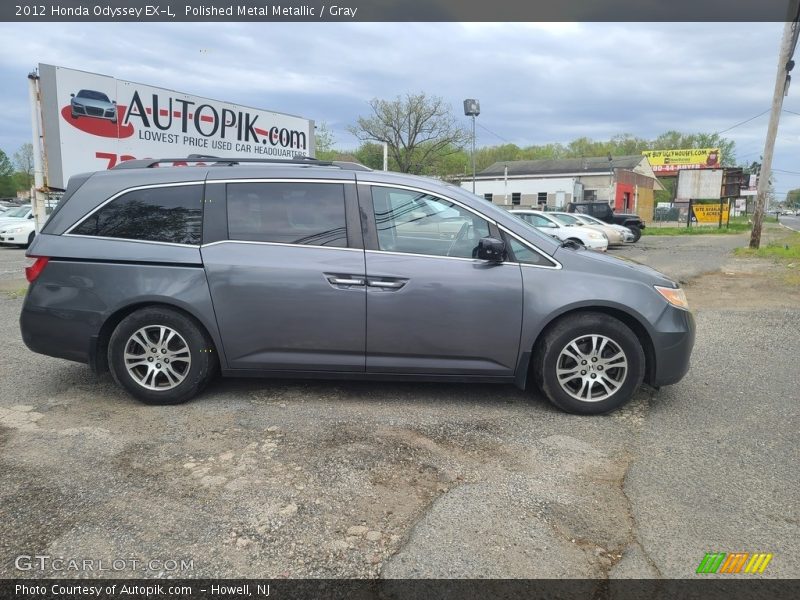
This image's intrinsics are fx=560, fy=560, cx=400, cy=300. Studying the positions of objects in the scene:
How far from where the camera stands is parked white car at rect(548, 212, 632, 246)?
1983cm

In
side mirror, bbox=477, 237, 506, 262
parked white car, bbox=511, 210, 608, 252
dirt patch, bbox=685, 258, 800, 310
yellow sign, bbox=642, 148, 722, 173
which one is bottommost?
dirt patch, bbox=685, 258, 800, 310

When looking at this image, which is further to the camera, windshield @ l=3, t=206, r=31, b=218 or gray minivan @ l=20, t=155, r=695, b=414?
windshield @ l=3, t=206, r=31, b=218

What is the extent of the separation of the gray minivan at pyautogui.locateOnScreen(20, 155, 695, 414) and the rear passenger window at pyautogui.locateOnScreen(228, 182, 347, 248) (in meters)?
0.01

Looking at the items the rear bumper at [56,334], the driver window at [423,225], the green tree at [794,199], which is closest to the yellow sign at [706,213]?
the driver window at [423,225]

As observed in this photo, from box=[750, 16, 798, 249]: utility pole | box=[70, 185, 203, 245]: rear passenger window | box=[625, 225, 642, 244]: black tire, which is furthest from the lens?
box=[625, 225, 642, 244]: black tire

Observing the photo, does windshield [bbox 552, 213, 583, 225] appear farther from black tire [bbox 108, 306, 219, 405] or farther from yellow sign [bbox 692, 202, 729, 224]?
yellow sign [bbox 692, 202, 729, 224]

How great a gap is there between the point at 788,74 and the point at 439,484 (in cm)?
1973

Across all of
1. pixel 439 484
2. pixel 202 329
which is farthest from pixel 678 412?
pixel 202 329

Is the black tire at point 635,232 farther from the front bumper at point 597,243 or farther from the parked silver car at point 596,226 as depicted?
the front bumper at point 597,243

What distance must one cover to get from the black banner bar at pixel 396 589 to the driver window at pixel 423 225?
234 centimetres

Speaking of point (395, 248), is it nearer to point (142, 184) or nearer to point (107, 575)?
point (142, 184)

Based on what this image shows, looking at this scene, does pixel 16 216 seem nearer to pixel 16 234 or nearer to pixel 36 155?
pixel 16 234

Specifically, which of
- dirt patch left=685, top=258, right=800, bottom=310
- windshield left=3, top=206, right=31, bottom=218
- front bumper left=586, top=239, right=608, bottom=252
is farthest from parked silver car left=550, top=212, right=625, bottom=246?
windshield left=3, top=206, right=31, bottom=218

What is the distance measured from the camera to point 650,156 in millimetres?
82312
